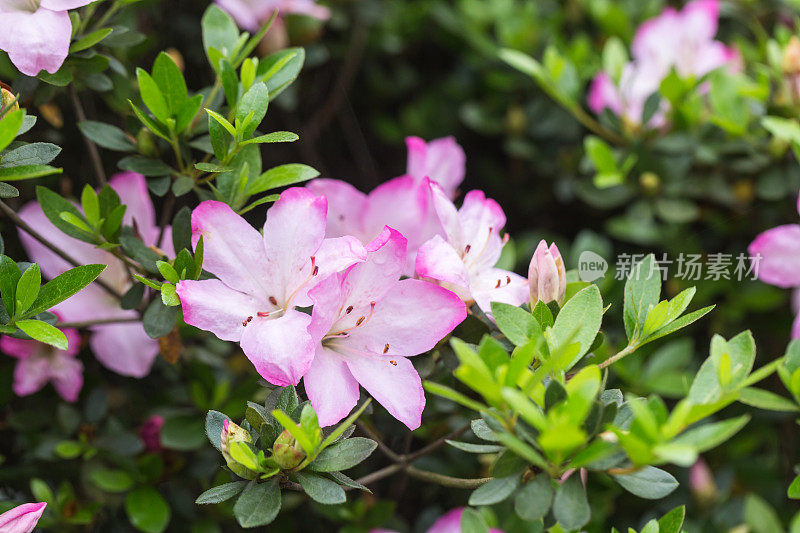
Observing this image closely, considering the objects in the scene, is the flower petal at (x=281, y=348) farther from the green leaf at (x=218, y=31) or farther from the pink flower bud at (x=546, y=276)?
the green leaf at (x=218, y=31)

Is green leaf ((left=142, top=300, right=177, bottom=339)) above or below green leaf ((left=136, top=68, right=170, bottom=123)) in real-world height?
below

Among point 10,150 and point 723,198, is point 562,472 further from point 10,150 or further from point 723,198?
point 723,198

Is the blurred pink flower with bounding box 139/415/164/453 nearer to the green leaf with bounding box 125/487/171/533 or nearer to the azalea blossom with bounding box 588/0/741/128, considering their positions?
the green leaf with bounding box 125/487/171/533

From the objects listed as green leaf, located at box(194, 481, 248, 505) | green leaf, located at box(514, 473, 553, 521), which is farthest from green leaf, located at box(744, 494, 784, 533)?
green leaf, located at box(194, 481, 248, 505)

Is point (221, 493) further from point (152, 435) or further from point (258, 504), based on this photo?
point (152, 435)

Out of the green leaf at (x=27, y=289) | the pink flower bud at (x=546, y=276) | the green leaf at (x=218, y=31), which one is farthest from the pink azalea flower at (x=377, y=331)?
the green leaf at (x=218, y=31)

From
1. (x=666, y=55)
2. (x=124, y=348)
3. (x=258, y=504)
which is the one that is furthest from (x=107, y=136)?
(x=666, y=55)

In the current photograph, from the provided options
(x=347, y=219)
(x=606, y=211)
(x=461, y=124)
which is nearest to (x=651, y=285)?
(x=347, y=219)
